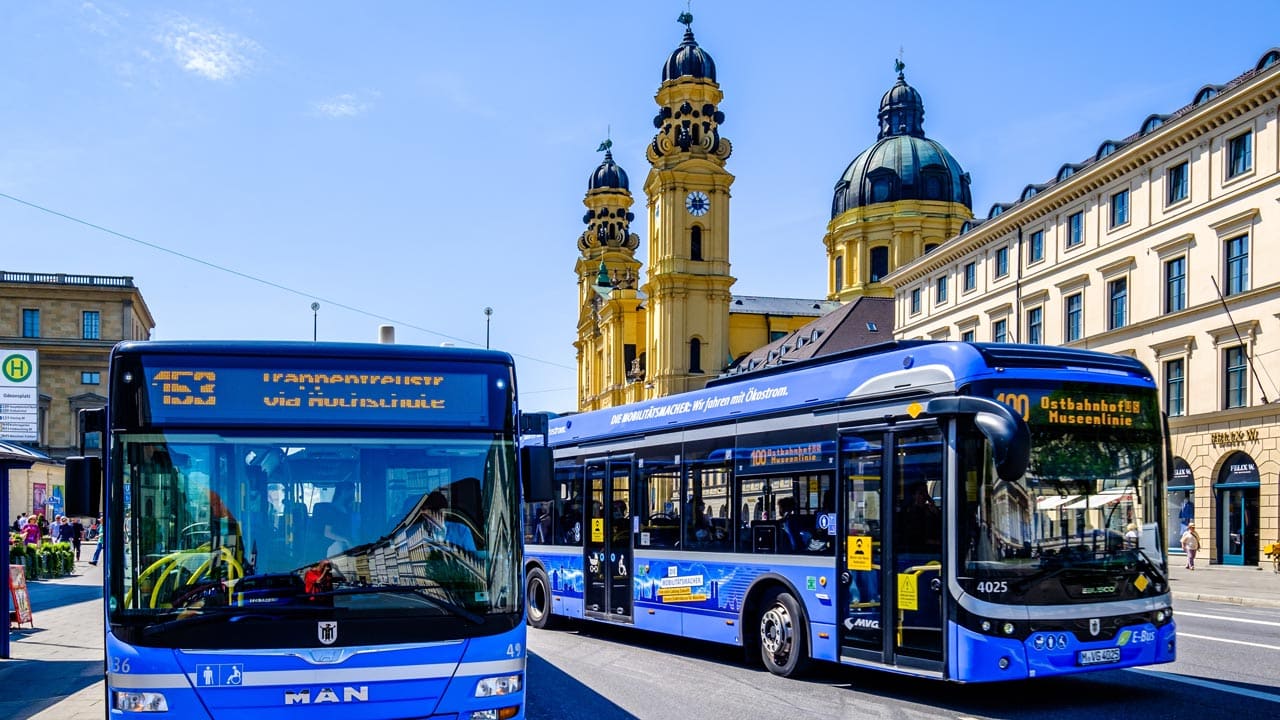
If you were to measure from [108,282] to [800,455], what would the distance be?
81730 mm

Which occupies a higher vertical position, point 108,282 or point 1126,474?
point 108,282

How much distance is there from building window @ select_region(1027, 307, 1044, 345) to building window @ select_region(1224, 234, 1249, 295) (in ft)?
34.1

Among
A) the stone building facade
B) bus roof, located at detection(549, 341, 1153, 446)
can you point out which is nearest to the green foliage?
bus roof, located at detection(549, 341, 1153, 446)

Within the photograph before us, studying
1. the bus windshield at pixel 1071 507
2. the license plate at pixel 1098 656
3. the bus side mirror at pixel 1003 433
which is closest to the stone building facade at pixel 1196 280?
the bus windshield at pixel 1071 507

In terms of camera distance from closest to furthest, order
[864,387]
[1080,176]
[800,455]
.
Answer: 1. [864,387]
2. [800,455]
3. [1080,176]

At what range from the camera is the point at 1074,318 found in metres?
45.0

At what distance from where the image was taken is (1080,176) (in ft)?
144

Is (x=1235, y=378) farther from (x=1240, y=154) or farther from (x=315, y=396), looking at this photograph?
(x=315, y=396)

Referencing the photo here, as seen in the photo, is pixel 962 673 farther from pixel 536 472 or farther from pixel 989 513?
pixel 536 472

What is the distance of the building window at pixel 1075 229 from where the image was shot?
44750mm

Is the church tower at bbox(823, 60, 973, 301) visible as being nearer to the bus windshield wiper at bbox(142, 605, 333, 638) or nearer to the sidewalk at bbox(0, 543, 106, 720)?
the sidewalk at bbox(0, 543, 106, 720)

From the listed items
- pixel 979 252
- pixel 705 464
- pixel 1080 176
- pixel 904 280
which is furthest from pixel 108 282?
pixel 705 464

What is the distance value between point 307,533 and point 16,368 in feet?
79.6

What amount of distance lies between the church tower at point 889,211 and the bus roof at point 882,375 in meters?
75.2
